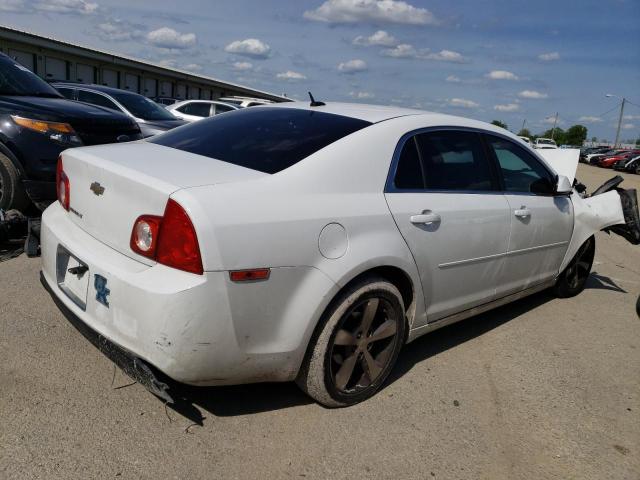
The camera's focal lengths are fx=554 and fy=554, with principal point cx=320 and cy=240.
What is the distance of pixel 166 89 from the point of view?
164 ft

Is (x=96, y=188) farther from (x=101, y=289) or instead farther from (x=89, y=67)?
(x=89, y=67)

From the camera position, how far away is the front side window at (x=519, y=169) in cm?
391

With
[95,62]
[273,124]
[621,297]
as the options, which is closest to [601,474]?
[273,124]

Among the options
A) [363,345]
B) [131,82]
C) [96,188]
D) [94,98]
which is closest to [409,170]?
[363,345]

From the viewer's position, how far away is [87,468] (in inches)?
89.2

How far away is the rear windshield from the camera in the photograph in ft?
9.16

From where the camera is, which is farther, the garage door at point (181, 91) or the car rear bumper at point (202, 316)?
the garage door at point (181, 91)

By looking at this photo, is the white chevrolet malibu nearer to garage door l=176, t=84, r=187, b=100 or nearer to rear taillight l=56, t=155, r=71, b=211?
rear taillight l=56, t=155, r=71, b=211

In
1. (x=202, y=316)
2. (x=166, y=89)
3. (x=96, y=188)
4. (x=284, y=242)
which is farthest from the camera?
(x=166, y=89)

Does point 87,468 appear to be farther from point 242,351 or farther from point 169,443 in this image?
point 242,351

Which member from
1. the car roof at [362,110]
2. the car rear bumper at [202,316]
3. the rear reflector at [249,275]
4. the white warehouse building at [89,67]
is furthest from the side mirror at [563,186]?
the white warehouse building at [89,67]

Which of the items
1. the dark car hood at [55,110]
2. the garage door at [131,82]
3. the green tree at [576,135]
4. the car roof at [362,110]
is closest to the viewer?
the car roof at [362,110]

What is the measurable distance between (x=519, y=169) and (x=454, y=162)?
0.91 m

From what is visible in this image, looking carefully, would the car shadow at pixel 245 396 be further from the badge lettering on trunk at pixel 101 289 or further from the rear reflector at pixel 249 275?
the rear reflector at pixel 249 275
